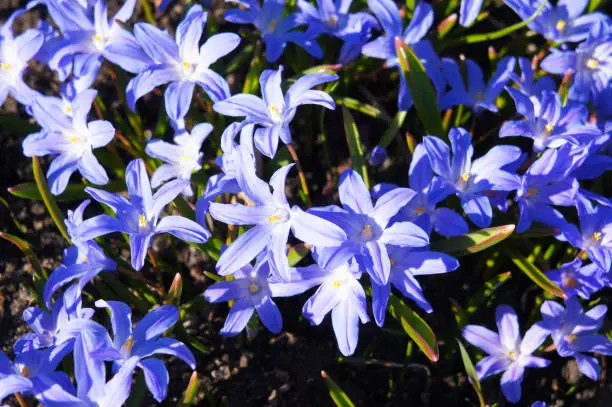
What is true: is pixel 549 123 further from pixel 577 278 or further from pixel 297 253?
pixel 297 253

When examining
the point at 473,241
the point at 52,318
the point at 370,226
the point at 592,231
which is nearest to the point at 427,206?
the point at 473,241

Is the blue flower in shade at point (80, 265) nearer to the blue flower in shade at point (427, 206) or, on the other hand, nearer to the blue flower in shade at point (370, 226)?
the blue flower in shade at point (370, 226)

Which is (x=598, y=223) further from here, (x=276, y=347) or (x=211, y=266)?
(x=211, y=266)

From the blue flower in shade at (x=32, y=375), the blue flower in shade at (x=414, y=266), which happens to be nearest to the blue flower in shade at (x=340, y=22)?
the blue flower in shade at (x=414, y=266)

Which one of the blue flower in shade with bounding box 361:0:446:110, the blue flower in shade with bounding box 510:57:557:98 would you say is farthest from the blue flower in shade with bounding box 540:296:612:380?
the blue flower in shade with bounding box 361:0:446:110

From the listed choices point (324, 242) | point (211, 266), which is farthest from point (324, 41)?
point (324, 242)
